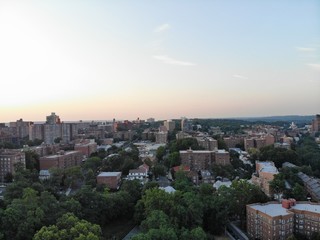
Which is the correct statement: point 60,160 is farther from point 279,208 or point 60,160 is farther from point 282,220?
point 282,220

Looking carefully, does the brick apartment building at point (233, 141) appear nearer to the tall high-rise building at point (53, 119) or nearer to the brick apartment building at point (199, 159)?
the brick apartment building at point (199, 159)

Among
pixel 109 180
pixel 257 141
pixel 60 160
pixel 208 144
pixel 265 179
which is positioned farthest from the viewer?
pixel 257 141

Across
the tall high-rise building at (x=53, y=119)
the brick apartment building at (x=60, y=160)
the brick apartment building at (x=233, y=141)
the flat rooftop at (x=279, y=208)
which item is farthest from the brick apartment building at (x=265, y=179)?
the tall high-rise building at (x=53, y=119)

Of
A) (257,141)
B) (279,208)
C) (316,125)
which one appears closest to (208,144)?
(257,141)

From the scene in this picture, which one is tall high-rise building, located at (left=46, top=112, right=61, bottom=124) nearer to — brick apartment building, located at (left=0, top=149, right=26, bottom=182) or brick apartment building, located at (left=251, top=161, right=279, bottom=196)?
brick apartment building, located at (left=0, top=149, right=26, bottom=182)

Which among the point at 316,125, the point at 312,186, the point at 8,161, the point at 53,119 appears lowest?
the point at 312,186

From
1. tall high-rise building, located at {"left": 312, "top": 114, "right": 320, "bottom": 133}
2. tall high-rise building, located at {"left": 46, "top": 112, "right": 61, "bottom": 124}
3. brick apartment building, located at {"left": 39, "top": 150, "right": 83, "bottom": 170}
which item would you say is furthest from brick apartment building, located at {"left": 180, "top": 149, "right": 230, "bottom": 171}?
tall high-rise building, located at {"left": 312, "top": 114, "right": 320, "bottom": 133}

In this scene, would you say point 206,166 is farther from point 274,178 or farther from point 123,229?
point 123,229

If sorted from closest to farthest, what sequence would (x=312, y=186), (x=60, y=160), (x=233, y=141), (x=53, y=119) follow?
(x=312, y=186) → (x=60, y=160) → (x=233, y=141) → (x=53, y=119)
